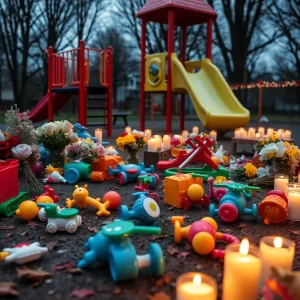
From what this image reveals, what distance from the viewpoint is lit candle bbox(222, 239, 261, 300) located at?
1.79 m

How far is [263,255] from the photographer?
77.8 inches

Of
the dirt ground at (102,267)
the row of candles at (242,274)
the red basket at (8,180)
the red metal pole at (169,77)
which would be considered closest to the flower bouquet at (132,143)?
the dirt ground at (102,267)

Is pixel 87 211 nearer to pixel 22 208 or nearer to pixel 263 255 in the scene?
pixel 22 208

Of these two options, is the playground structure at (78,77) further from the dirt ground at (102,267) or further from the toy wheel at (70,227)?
the toy wheel at (70,227)

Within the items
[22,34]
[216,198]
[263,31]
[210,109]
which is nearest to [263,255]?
[216,198]

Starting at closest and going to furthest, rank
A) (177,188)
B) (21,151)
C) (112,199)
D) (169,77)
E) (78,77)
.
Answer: (112,199) < (177,188) < (21,151) < (169,77) < (78,77)

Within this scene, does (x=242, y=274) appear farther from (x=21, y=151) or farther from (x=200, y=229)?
(x=21, y=151)

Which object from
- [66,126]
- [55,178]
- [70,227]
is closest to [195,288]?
[70,227]

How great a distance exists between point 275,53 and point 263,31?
988 cm

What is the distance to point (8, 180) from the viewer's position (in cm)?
339

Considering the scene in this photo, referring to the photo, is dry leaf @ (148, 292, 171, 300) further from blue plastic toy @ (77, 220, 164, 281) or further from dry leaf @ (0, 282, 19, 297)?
dry leaf @ (0, 282, 19, 297)

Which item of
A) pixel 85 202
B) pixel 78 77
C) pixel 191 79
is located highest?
pixel 78 77

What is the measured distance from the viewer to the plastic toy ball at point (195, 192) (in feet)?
11.8

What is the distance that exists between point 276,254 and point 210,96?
859cm
